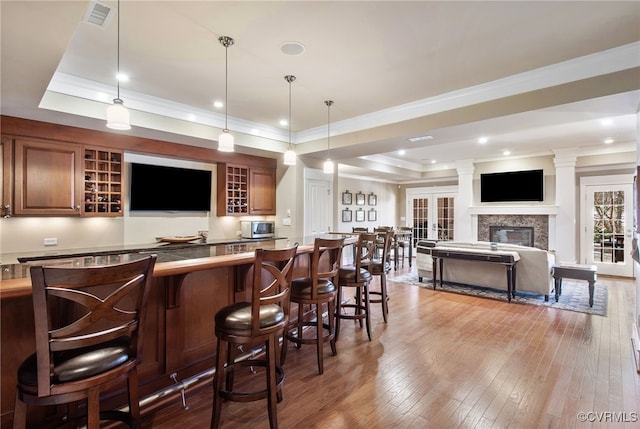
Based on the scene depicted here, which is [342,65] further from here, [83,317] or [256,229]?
[256,229]

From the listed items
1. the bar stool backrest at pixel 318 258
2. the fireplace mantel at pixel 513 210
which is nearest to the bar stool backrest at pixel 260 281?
the bar stool backrest at pixel 318 258

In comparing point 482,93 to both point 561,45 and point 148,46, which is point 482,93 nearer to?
point 561,45

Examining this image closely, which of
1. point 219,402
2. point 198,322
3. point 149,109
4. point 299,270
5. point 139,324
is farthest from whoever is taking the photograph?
point 149,109

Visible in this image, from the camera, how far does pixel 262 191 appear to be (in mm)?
6121

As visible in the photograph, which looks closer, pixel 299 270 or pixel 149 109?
pixel 299 270

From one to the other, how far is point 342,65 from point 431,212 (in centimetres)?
768

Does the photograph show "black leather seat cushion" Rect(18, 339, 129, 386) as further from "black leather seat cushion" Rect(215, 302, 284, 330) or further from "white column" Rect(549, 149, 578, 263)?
"white column" Rect(549, 149, 578, 263)

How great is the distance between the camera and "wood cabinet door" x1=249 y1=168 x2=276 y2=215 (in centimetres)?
595

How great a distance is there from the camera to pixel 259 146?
5.38 m

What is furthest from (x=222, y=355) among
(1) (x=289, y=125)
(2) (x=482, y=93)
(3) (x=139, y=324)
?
(1) (x=289, y=125)

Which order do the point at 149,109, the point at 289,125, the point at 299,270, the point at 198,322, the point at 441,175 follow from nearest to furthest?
the point at 198,322 → the point at 299,270 → the point at 149,109 → the point at 289,125 → the point at 441,175

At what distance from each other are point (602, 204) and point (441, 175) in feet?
12.0

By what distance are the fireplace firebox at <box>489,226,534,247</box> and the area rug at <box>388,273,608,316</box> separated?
1.39m

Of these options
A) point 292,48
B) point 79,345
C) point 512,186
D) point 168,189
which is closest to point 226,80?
point 292,48
